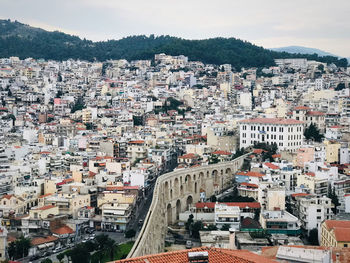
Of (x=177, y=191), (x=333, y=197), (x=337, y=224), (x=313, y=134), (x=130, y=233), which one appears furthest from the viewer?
(x=313, y=134)

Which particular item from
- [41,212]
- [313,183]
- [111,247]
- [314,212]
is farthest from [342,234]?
[41,212]

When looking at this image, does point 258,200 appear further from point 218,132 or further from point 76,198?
point 218,132

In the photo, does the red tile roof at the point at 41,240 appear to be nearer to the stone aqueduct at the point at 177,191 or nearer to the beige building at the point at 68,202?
the beige building at the point at 68,202

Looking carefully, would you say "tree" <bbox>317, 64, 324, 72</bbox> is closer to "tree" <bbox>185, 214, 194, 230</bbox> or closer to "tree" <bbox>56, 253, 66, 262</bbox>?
"tree" <bbox>185, 214, 194, 230</bbox>

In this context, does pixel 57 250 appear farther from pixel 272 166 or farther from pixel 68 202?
pixel 272 166

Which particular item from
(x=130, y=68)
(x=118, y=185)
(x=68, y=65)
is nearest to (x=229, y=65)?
(x=130, y=68)

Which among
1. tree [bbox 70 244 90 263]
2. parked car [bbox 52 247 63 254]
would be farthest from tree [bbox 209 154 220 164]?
tree [bbox 70 244 90 263]
